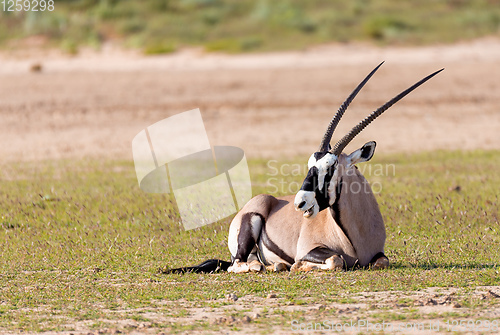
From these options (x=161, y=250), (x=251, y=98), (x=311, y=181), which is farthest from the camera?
(x=251, y=98)

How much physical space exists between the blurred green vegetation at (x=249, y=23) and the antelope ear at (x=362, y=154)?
1940 centimetres

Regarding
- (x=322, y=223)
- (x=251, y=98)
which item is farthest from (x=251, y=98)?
(x=322, y=223)

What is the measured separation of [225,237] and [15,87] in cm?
1527

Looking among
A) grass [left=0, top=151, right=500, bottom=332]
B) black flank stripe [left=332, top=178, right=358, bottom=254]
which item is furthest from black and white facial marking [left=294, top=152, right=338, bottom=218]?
grass [left=0, top=151, right=500, bottom=332]

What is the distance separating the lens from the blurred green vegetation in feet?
91.7

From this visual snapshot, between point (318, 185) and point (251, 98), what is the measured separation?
50.6ft

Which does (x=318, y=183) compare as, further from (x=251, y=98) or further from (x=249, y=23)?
(x=249, y=23)

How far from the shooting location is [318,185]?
724cm

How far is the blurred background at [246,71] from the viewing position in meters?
19.2

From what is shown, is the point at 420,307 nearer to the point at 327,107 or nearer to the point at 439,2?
the point at 327,107

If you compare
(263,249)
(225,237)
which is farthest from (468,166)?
(263,249)

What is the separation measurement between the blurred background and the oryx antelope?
28.2 ft
